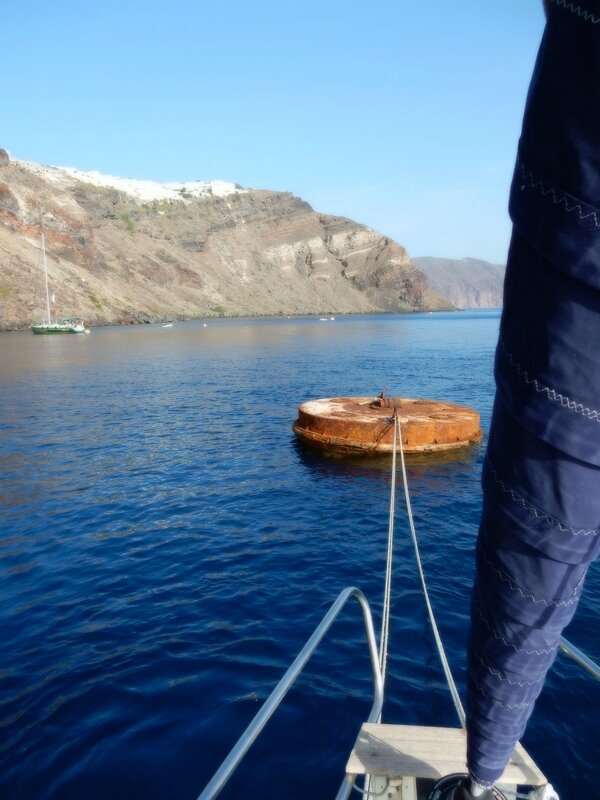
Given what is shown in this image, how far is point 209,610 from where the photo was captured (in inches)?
436

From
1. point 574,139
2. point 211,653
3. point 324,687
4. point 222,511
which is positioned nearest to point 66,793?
point 211,653

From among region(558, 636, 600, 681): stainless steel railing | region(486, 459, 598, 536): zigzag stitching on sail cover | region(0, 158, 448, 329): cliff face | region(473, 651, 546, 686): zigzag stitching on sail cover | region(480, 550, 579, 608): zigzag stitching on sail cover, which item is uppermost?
region(0, 158, 448, 329): cliff face

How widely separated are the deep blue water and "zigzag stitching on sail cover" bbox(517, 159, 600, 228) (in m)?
7.49

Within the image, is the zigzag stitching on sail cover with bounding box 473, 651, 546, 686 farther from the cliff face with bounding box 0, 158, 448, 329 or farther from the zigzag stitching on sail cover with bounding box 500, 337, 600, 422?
the cliff face with bounding box 0, 158, 448, 329

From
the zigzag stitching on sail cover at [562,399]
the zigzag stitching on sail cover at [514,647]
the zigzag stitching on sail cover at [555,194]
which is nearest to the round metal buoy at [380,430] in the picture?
the zigzag stitching on sail cover at [514,647]

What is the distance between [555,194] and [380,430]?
19920 mm

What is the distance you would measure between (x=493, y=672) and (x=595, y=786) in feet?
20.9

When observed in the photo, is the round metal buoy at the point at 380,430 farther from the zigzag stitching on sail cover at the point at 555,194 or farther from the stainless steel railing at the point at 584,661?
the zigzag stitching on sail cover at the point at 555,194

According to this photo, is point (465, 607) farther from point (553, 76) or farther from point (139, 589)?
point (553, 76)

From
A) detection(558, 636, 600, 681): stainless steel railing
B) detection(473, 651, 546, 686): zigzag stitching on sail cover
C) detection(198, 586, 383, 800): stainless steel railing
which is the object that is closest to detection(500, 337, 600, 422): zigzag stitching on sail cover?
detection(473, 651, 546, 686): zigzag stitching on sail cover

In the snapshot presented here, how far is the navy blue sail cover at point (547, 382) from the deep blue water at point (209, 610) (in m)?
6.04

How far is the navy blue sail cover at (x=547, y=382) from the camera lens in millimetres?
1589

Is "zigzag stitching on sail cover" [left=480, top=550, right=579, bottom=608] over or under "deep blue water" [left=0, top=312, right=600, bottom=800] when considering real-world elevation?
over

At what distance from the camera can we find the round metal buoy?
21.3 meters
